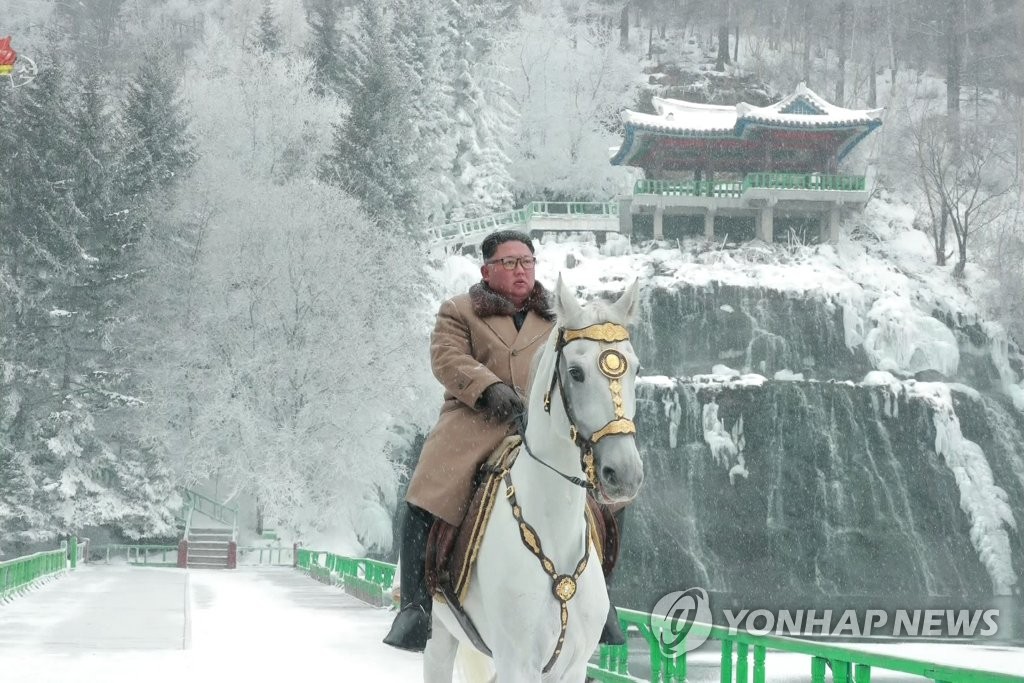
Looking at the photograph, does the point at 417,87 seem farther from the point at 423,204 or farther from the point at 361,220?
the point at 361,220

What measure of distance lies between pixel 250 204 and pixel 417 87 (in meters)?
17.1

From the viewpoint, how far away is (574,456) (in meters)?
5.26

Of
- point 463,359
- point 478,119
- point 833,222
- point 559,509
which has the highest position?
point 478,119

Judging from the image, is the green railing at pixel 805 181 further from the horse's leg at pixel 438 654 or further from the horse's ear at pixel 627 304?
the horse's ear at pixel 627 304

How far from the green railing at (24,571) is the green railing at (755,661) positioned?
45.2ft

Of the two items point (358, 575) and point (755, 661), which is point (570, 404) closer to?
point (755, 661)

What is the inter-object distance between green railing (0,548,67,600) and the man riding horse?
671 inches

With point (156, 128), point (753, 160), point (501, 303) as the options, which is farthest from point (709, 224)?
point (501, 303)

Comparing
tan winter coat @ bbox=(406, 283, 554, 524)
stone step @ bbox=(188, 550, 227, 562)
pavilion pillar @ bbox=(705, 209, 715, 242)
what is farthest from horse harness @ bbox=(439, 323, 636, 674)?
pavilion pillar @ bbox=(705, 209, 715, 242)

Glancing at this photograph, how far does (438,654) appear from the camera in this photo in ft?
21.5

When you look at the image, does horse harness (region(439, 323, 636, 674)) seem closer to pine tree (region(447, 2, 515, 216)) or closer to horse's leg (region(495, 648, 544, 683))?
horse's leg (region(495, 648, 544, 683))

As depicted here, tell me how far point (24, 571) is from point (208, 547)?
59.2 ft

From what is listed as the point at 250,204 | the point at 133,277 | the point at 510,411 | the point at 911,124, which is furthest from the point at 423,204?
the point at 510,411

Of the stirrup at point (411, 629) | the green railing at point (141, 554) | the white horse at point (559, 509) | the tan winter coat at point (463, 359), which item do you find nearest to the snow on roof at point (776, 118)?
the green railing at point (141, 554)
